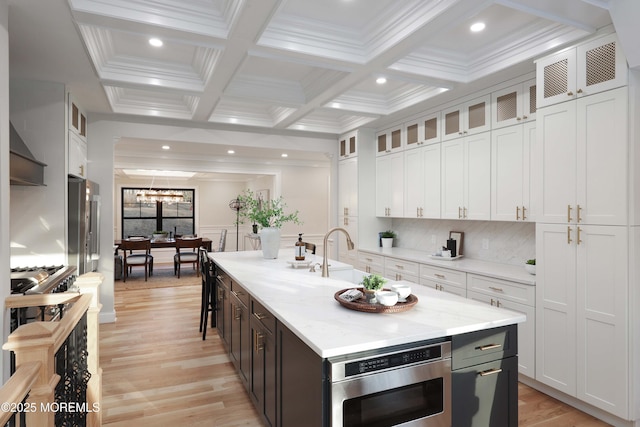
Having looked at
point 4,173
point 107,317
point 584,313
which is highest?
point 4,173

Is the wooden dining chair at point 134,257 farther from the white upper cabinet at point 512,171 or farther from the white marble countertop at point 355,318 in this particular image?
the white upper cabinet at point 512,171

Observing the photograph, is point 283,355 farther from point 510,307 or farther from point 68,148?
point 68,148

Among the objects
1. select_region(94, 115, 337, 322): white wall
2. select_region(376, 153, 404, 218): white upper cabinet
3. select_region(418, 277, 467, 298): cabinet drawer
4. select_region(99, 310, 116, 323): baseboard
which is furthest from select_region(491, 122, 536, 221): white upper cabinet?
select_region(99, 310, 116, 323): baseboard

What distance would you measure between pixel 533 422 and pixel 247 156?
674 cm

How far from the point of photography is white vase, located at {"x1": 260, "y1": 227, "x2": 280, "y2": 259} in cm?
405

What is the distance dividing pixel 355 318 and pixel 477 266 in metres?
2.41

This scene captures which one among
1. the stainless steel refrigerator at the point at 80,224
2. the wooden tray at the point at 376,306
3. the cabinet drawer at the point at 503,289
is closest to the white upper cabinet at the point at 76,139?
the stainless steel refrigerator at the point at 80,224

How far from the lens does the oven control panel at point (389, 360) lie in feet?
5.00

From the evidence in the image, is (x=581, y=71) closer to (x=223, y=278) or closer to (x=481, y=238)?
(x=481, y=238)

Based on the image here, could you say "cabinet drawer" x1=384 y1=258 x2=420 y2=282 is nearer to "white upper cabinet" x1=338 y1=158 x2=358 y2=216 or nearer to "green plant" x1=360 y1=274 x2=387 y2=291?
"white upper cabinet" x1=338 y1=158 x2=358 y2=216

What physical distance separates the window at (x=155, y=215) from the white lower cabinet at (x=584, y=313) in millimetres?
9695

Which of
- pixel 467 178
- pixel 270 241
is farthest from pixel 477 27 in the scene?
pixel 270 241

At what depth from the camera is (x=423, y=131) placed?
15.5ft

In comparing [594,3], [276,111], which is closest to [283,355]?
[594,3]
